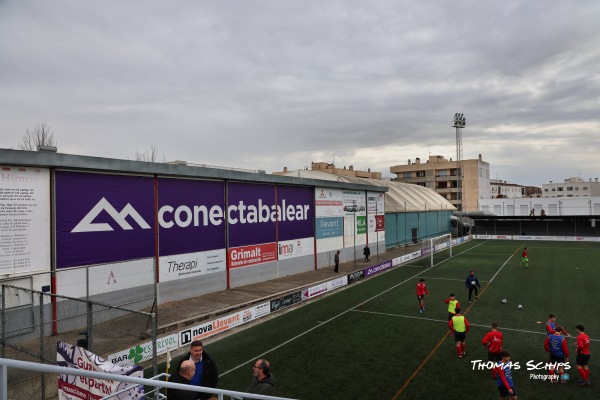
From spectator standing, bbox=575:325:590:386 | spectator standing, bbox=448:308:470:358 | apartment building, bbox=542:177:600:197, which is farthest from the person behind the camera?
Result: apartment building, bbox=542:177:600:197

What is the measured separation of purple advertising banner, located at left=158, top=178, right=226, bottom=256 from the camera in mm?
21578

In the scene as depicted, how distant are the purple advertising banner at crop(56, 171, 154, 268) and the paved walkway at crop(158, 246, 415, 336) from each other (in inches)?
132

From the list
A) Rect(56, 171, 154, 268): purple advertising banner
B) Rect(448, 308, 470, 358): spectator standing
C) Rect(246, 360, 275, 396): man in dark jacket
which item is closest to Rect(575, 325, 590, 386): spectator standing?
Rect(448, 308, 470, 358): spectator standing

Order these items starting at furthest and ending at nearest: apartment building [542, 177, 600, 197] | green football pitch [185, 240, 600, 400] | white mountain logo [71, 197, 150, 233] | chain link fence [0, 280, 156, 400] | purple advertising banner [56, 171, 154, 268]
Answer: apartment building [542, 177, 600, 197], white mountain logo [71, 197, 150, 233], purple advertising banner [56, 171, 154, 268], green football pitch [185, 240, 600, 400], chain link fence [0, 280, 156, 400]

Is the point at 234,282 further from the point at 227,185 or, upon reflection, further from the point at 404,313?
the point at 404,313

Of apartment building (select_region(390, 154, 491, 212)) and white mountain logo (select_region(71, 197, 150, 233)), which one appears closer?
white mountain logo (select_region(71, 197, 150, 233))

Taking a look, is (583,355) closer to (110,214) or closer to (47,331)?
(47,331)

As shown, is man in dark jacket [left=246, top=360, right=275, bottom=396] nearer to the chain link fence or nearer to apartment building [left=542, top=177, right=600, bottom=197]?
the chain link fence

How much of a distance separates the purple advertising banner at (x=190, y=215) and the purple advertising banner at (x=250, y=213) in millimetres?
919

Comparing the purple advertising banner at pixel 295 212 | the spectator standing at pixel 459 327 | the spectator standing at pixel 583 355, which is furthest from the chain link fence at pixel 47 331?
the purple advertising banner at pixel 295 212

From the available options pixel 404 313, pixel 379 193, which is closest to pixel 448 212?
pixel 379 193

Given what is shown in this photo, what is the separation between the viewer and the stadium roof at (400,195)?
168 feet

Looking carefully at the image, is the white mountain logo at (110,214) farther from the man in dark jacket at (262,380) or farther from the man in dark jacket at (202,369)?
the man in dark jacket at (262,380)

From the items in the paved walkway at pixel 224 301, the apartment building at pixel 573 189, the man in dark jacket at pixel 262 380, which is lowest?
the paved walkway at pixel 224 301
